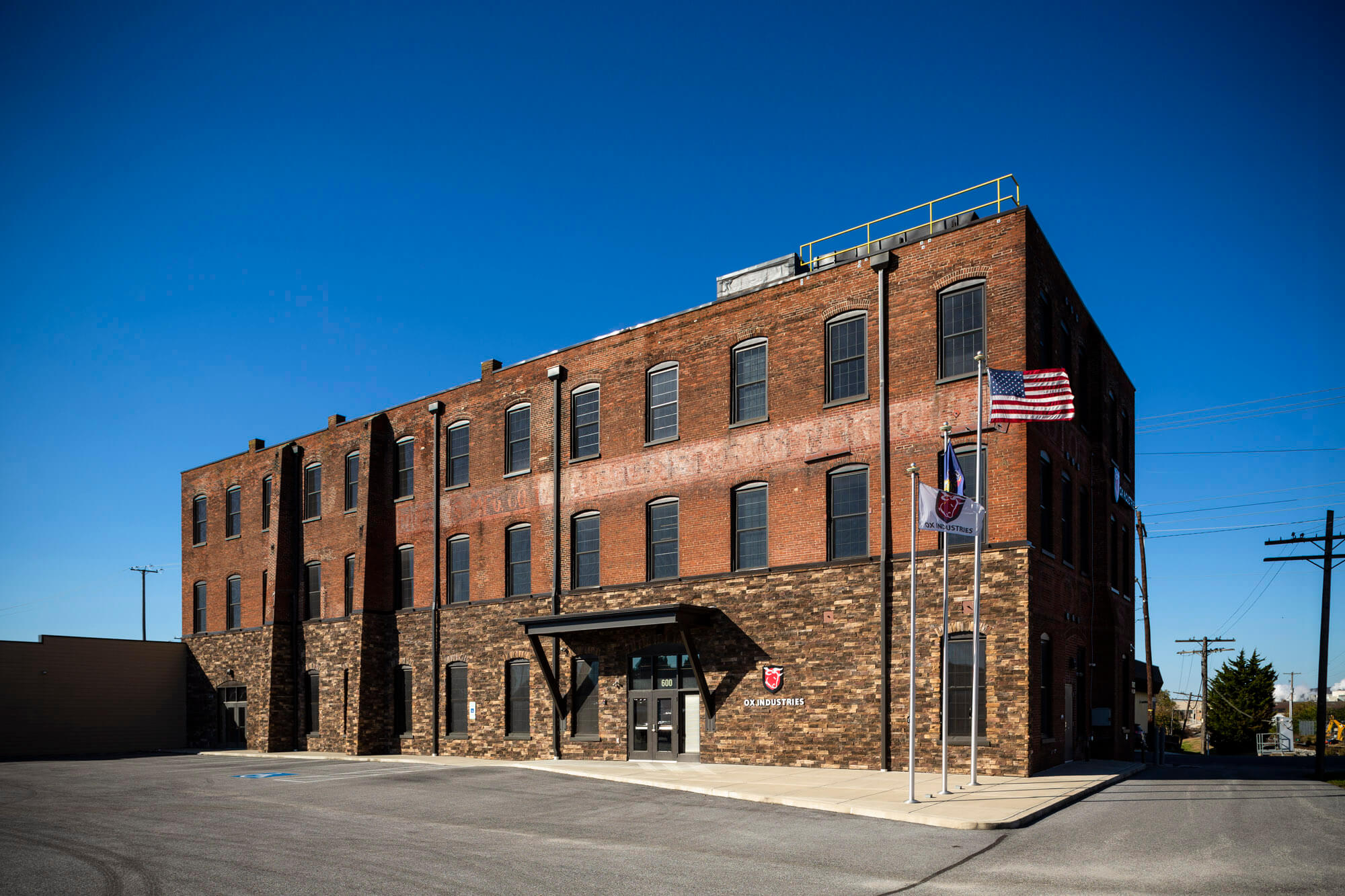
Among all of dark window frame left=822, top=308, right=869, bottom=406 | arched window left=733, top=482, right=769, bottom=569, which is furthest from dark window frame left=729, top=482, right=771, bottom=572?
dark window frame left=822, top=308, right=869, bottom=406

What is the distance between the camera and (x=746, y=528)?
2538 cm

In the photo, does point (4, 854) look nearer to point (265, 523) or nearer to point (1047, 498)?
point (1047, 498)

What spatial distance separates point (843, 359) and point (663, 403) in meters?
5.68

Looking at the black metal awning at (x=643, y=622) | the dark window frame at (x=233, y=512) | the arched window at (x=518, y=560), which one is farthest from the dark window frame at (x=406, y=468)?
the dark window frame at (x=233, y=512)

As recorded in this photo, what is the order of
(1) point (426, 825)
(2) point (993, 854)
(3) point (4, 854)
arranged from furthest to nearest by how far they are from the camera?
(1) point (426, 825) < (3) point (4, 854) < (2) point (993, 854)

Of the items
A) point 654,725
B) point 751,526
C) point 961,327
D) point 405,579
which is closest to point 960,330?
point 961,327

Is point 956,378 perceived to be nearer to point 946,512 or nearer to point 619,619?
point 946,512

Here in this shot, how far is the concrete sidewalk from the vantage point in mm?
15422

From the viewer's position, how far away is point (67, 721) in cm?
4072

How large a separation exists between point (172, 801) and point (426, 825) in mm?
7216

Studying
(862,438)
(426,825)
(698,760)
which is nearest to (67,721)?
(698,760)

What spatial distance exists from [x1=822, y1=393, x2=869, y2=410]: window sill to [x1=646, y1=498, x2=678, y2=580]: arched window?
16.8ft

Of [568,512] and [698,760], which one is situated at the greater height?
[568,512]

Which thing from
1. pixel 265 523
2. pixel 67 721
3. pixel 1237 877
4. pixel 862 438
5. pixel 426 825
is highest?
pixel 862 438
